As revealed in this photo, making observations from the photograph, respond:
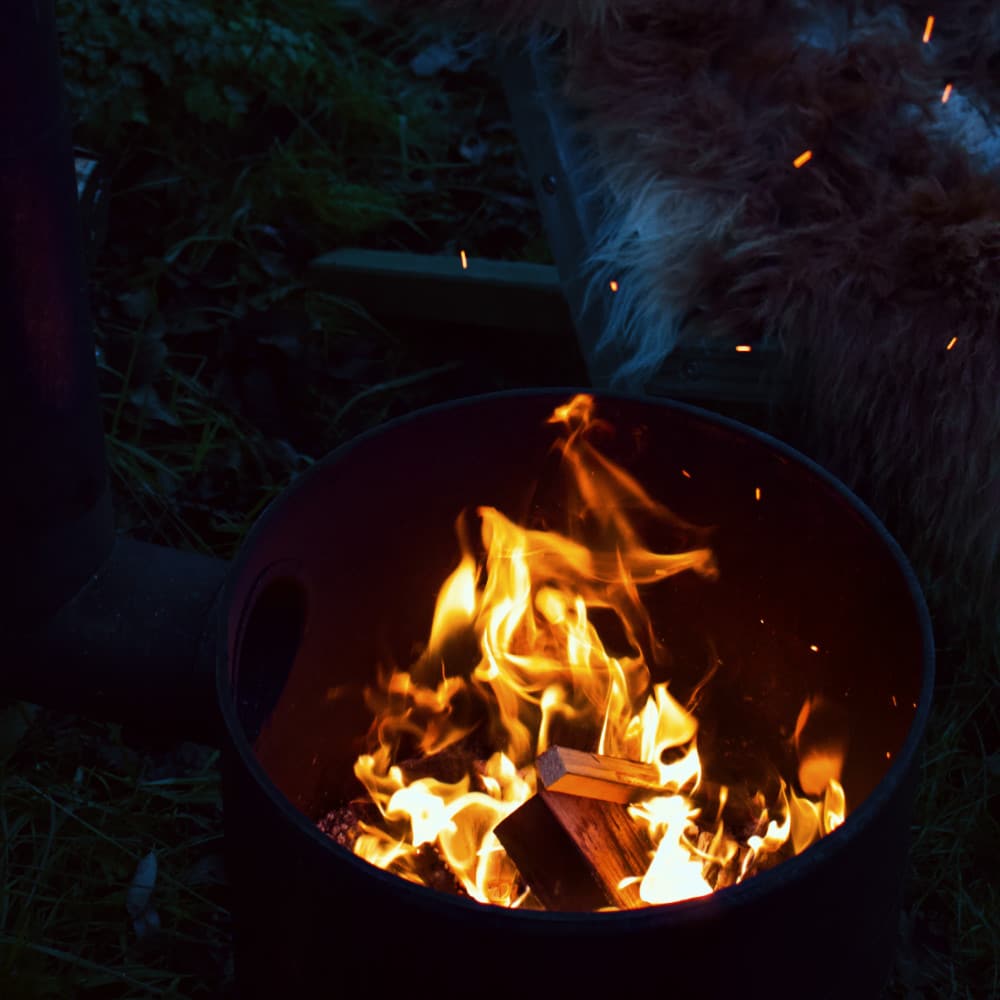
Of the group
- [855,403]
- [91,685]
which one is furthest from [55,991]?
[855,403]

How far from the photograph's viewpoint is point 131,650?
1738mm

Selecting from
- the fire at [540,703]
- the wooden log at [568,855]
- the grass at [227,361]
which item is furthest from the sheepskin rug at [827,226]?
the wooden log at [568,855]

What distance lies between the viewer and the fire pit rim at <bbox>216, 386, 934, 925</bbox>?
1112 millimetres

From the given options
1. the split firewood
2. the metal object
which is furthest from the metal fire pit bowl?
the metal object

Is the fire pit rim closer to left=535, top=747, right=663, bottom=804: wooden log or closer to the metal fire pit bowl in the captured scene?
the metal fire pit bowl

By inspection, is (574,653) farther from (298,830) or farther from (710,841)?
(298,830)

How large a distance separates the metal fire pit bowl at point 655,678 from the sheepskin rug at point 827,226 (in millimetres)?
467

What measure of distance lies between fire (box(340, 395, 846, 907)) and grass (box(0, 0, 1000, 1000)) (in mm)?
442

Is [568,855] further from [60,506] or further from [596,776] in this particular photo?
[60,506]

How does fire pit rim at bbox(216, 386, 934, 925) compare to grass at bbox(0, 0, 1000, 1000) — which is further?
grass at bbox(0, 0, 1000, 1000)

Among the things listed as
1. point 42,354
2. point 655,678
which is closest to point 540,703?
point 655,678

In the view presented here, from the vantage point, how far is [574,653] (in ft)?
6.32

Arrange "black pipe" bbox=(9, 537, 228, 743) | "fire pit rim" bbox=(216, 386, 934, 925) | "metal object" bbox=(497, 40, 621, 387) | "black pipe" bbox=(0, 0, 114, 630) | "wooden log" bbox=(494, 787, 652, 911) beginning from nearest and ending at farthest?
"fire pit rim" bbox=(216, 386, 934, 925), "black pipe" bbox=(0, 0, 114, 630), "wooden log" bbox=(494, 787, 652, 911), "black pipe" bbox=(9, 537, 228, 743), "metal object" bbox=(497, 40, 621, 387)

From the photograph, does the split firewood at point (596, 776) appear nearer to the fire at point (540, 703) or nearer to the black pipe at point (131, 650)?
the fire at point (540, 703)
